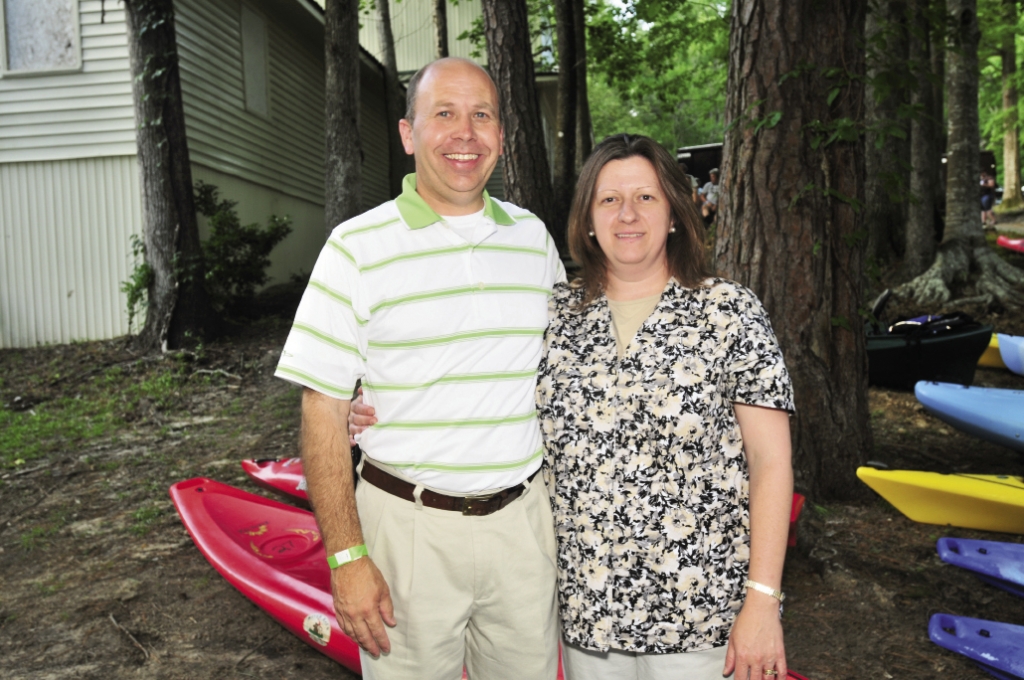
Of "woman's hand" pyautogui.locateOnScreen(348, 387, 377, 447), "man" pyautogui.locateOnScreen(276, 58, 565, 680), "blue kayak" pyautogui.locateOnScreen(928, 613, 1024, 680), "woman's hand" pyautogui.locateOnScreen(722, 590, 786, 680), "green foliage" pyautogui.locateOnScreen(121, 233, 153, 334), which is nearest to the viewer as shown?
"woman's hand" pyautogui.locateOnScreen(722, 590, 786, 680)

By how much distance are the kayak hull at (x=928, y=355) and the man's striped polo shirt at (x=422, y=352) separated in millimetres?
6639

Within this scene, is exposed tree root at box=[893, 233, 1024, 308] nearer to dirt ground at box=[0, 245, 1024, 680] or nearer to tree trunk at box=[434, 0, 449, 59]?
dirt ground at box=[0, 245, 1024, 680]

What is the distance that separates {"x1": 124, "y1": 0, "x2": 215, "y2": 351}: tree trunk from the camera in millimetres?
9094

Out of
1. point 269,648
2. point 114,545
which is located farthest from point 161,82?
point 269,648

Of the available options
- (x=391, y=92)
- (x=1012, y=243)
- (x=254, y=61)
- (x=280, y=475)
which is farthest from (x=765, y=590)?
(x=391, y=92)

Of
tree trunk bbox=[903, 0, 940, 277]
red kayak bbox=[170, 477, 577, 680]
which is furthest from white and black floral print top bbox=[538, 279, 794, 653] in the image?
tree trunk bbox=[903, 0, 940, 277]

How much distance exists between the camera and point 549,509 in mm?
2188

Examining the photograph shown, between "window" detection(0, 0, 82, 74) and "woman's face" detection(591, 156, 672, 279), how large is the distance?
34.1ft

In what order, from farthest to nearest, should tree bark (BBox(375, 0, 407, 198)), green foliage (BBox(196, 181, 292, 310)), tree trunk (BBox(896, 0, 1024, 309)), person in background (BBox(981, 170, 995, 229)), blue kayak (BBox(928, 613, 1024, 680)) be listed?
person in background (BBox(981, 170, 995, 229)), tree bark (BBox(375, 0, 407, 198)), tree trunk (BBox(896, 0, 1024, 309)), green foliage (BBox(196, 181, 292, 310)), blue kayak (BBox(928, 613, 1024, 680))

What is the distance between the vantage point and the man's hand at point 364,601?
1959 millimetres

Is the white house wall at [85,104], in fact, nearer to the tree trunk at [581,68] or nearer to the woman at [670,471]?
the tree trunk at [581,68]

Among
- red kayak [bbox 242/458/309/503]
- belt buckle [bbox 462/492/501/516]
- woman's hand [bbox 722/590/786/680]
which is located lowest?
red kayak [bbox 242/458/309/503]

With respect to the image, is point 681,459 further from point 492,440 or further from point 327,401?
point 327,401

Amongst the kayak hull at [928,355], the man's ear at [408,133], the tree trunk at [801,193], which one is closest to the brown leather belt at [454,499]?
the man's ear at [408,133]
